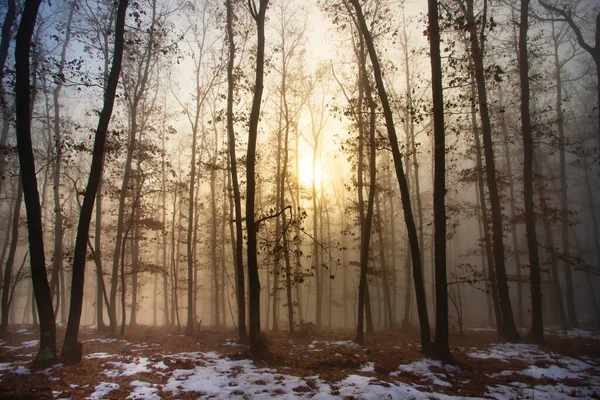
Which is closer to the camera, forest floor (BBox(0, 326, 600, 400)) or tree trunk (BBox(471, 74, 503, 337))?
forest floor (BBox(0, 326, 600, 400))

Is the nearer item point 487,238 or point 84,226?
point 84,226

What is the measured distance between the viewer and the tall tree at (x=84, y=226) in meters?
8.64

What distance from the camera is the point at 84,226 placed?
914cm

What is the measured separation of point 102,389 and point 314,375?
462cm

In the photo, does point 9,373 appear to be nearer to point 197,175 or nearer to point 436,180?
point 436,180

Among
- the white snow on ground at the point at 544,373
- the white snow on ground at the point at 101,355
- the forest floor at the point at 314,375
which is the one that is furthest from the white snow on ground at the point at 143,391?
the white snow on ground at the point at 544,373

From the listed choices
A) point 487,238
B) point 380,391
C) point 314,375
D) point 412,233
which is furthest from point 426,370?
point 487,238

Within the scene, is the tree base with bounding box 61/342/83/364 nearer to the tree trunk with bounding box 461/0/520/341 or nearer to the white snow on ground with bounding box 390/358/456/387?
the white snow on ground with bounding box 390/358/456/387

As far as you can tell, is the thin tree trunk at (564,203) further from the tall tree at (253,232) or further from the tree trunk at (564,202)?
the tall tree at (253,232)

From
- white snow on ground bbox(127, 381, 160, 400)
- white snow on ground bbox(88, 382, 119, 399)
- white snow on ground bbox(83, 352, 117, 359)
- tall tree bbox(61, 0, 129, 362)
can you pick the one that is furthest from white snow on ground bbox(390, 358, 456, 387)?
white snow on ground bbox(83, 352, 117, 359)

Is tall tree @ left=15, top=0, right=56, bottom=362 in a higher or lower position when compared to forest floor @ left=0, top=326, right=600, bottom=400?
higher

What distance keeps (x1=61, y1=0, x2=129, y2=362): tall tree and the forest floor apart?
23.1 inches

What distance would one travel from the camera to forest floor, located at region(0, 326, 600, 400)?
6.30 metres

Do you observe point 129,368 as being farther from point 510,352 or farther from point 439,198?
point 510,352
